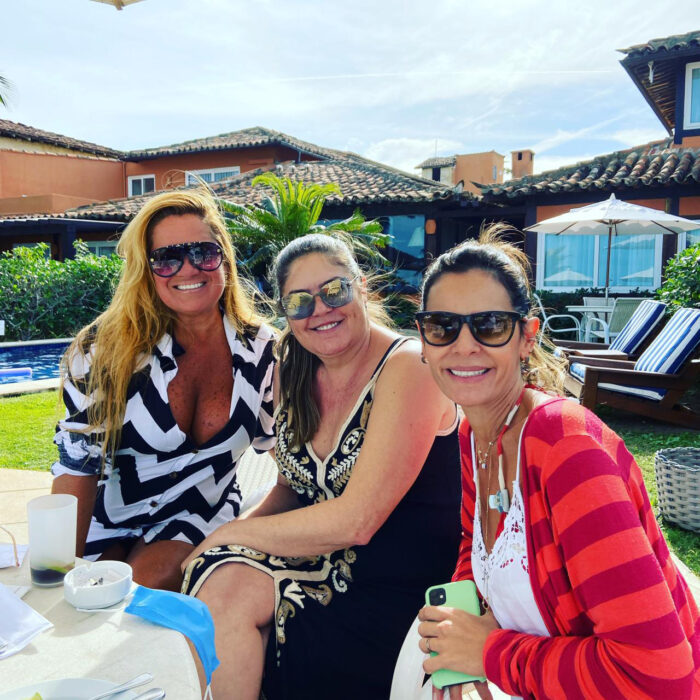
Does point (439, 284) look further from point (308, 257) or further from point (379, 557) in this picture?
point (379, 557)

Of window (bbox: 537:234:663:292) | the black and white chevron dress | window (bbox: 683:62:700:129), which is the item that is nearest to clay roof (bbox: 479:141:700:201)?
window (bbox: 683:62:700:129)

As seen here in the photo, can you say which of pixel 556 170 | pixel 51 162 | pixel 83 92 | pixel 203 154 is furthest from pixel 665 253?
pixel 51 162

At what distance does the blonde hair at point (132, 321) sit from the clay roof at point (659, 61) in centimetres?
1454

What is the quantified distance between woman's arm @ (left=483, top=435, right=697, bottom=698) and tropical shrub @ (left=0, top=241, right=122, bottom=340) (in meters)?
13.6

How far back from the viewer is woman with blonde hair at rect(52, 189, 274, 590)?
2221 millimetres

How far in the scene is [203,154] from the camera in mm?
24750

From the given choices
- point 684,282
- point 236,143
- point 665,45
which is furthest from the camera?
point 236,143

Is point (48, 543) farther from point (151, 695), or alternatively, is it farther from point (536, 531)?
point (536, 531)

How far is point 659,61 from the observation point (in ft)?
46.0

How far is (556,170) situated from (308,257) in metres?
15.4

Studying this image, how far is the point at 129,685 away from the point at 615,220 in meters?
10.4

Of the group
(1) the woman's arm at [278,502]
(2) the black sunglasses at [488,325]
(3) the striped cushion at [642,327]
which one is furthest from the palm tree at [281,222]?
(2) the black sunglasses at [488,325]

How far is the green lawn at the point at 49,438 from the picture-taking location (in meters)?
4.53

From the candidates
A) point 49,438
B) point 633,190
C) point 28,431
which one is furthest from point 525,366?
point 633,190
